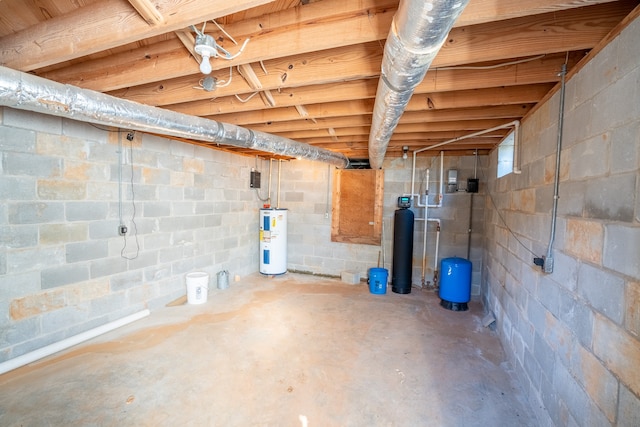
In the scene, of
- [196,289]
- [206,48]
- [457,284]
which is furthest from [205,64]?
[457,284]

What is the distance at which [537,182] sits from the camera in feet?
6.78

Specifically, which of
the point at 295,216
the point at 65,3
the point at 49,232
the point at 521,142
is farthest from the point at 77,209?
the point at 521,142

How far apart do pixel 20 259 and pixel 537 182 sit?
392 cm

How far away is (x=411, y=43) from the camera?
1082 millimetres

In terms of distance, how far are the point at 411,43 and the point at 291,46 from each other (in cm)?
66

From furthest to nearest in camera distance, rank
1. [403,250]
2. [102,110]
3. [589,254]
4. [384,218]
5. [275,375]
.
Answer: [384,218] → [403,250] → [275,375] → [102,110] → [589,254]

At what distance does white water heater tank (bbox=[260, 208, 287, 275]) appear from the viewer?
4637 millimetres

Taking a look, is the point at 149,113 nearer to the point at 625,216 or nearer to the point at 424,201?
the point at 625,216

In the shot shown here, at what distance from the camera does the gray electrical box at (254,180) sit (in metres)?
4.80

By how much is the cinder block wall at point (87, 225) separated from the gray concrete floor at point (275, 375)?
12.6 inches

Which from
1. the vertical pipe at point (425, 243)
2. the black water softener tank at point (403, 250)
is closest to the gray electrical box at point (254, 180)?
the black water softener tank at point (403, 250)

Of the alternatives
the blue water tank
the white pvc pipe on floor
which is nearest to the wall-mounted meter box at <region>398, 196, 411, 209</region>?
the blue water tank

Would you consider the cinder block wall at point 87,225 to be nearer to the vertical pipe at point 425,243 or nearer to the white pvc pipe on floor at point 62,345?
the white pvc pipe on floor at point 62,345

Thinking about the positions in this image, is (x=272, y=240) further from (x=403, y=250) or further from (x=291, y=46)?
(x=291, y=46)
